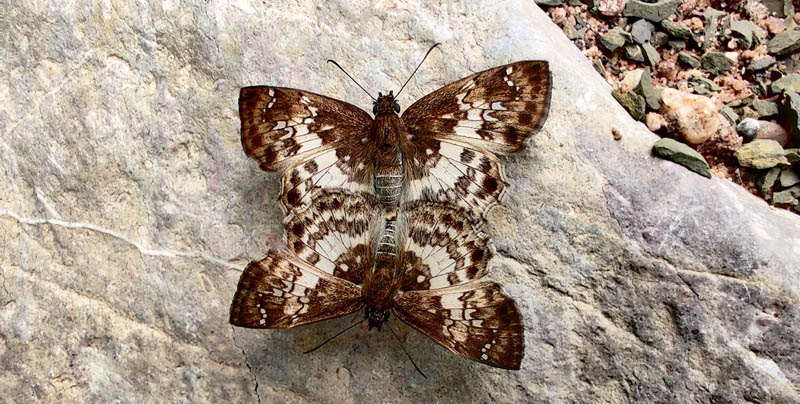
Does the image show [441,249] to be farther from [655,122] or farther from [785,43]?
[785,43]

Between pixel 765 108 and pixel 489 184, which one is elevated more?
pixel 765 108

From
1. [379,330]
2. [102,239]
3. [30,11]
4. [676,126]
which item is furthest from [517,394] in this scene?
[30,11]

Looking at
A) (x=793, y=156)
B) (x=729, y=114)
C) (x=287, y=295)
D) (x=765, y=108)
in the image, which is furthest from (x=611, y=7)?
(x=287, y=295)

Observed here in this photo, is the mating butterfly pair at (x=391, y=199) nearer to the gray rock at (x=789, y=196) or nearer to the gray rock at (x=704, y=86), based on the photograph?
the gray rock at (x=704, y=86)

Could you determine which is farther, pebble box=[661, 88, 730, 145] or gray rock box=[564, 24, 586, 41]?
gray rock box=[564, 24, 586, 41]

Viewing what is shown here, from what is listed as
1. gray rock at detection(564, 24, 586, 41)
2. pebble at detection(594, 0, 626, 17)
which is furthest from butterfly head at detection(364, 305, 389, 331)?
pebble at detection(594, 0, 626, 17)

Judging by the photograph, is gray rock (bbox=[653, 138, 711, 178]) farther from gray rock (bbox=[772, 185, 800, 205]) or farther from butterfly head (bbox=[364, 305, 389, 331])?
butterfly head (bbox=[364, 305, 389, 331])
